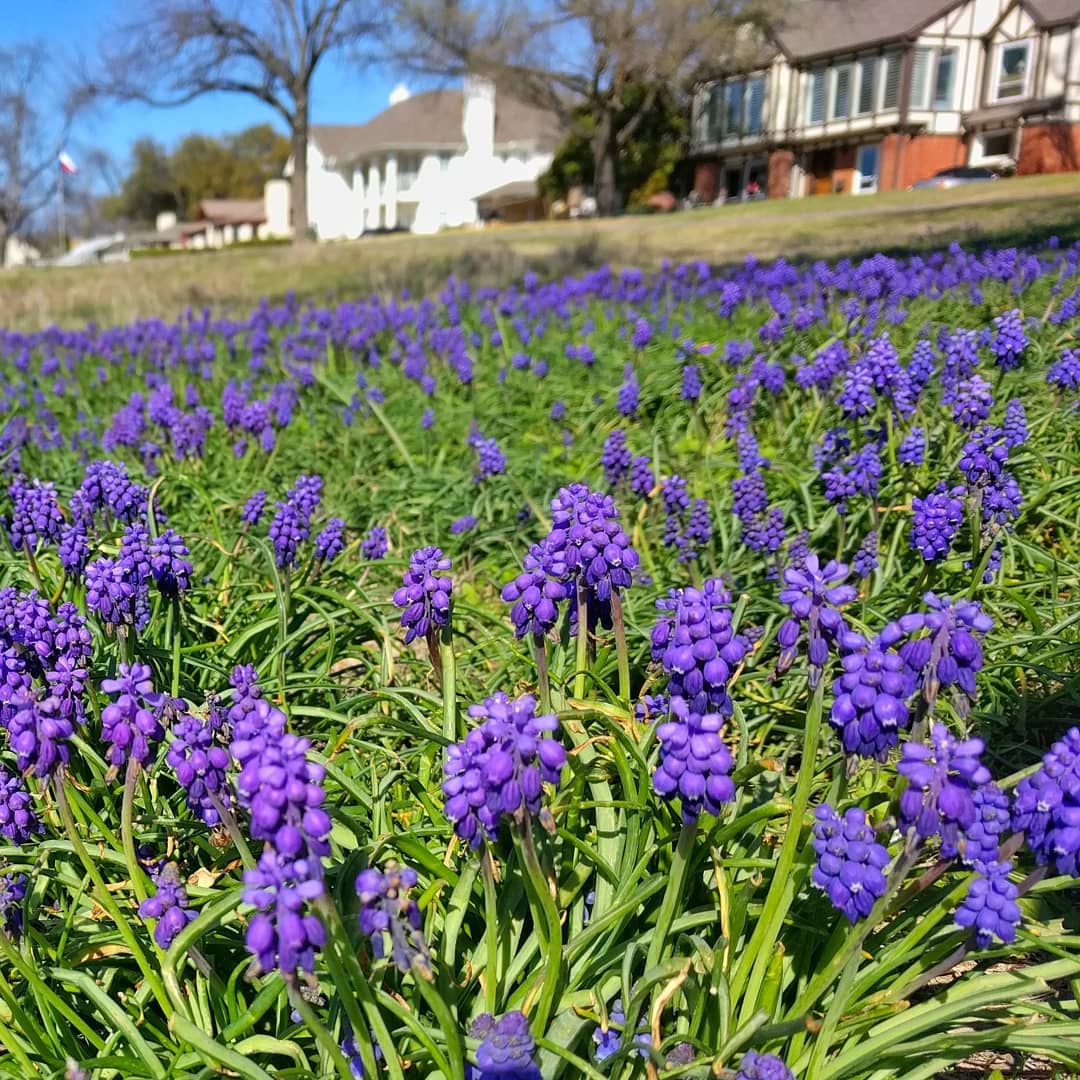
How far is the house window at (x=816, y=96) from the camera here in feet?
153

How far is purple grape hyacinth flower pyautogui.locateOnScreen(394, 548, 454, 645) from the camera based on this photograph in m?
2.42

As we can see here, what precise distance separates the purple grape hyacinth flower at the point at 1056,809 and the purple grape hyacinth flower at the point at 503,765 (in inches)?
30.1

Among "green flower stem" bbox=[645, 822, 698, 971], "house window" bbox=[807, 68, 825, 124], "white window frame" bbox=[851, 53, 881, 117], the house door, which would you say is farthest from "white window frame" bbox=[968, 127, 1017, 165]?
"green flower stem" bbox=[645, 822, 698, 971]

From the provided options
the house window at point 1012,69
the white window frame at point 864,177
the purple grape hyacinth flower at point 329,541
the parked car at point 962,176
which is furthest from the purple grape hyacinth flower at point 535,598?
the house window at point 1012,69

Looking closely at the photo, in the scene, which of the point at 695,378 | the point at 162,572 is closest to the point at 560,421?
the point at 695,378

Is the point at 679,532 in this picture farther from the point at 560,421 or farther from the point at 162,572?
the point at 560,421

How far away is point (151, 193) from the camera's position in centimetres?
9544

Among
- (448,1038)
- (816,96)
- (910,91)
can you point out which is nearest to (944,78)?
(910,91)

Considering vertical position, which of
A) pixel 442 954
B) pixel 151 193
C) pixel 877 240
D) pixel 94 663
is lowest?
pixel 442 954

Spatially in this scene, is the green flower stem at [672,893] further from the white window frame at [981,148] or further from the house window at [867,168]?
the white window frame at [981,148]

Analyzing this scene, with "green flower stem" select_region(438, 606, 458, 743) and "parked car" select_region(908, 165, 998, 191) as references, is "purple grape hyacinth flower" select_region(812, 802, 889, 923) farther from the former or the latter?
"parked car" select_region(908, 165, 998, 191)

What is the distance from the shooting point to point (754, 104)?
4891 centimetres

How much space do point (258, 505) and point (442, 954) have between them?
2.49 metres

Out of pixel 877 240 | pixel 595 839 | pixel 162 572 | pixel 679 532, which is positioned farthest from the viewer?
pixel 877 240
